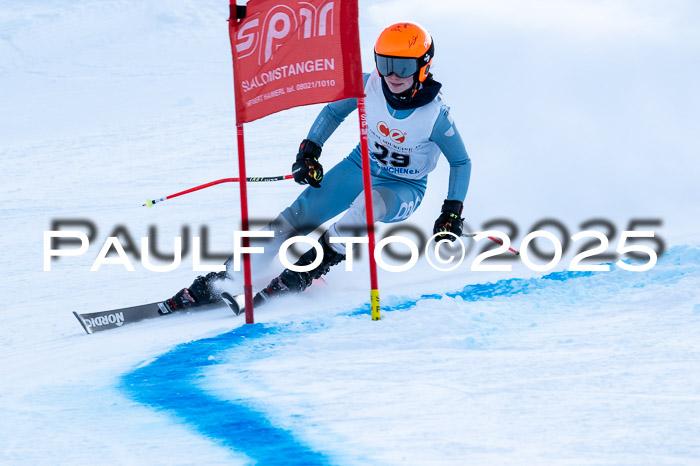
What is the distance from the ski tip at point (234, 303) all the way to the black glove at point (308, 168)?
75 cm

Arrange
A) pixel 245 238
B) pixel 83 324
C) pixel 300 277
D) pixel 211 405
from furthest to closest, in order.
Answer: pixel 300 277 → pixel 83 324 → pixel 245 238 → pixel 211 405

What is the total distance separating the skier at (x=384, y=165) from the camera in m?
4.38

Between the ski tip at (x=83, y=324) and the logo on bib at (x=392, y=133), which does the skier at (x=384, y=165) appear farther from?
the ski tip at (x=83, y=324)

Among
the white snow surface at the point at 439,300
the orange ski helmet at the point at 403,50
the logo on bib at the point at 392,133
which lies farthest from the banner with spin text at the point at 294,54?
the white snow surface at the point at 439,300

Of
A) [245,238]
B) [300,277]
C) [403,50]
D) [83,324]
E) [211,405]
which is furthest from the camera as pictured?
[300,277]

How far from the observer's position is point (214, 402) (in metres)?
2.91

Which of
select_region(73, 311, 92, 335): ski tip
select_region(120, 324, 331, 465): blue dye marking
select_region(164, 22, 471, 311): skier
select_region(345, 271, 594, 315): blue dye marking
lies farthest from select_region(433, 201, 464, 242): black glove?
select_region(73, 311, 92, 335): ski tip

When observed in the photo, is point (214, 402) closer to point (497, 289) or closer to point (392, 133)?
point (497, 289)

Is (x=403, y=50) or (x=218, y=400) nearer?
(x=218, y=400)

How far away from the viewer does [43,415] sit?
288 cm

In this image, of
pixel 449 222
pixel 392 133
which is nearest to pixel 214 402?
pixel 449 222

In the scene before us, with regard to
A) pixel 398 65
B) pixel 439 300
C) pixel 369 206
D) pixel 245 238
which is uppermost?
pixel 398 65

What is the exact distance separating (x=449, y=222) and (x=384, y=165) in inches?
30.9

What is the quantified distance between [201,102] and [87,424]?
13591 mm
